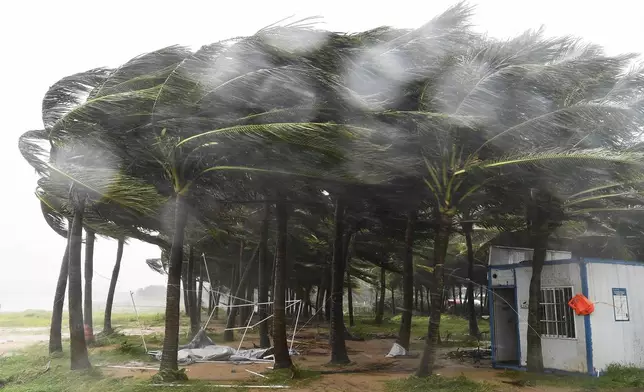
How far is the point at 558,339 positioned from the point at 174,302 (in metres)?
8.90

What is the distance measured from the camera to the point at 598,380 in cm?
1101

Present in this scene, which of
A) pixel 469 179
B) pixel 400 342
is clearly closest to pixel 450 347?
pixel 400 342

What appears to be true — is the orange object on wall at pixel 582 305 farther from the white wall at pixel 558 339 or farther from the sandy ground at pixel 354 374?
the sandy ground at pixel 354 374

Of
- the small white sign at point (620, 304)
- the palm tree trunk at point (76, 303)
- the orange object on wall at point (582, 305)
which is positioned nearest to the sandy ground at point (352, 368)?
the palm tree trunk at point (76, 303)

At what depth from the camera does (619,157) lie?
891 centimetres

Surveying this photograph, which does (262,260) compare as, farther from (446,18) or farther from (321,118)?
(446,18)

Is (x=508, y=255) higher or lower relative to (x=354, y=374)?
higher

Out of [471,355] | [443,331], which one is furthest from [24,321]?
[471,355]

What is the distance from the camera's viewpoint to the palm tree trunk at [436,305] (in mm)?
11430

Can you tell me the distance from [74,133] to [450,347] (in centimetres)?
1524

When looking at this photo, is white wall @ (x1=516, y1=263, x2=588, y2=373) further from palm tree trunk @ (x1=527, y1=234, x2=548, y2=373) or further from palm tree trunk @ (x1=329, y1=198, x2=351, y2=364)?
palm tree trunk @ (x1=329, y1=198, x2=351, y2=364)

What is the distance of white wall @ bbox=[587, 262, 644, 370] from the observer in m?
11.7

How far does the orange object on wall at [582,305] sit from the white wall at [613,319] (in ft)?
0.69

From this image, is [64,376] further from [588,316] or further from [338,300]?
[588,316]
